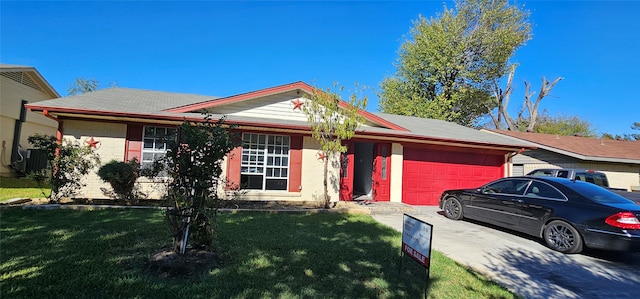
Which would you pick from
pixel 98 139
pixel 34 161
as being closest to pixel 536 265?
pixel 98 139

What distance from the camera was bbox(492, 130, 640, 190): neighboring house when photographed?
15.1m

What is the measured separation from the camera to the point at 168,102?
12.0 m

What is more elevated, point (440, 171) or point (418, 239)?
point (440, 171)

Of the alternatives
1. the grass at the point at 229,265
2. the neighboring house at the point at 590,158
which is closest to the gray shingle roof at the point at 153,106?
the grass at the point at 229,265

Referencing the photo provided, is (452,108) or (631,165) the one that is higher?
(452,108)

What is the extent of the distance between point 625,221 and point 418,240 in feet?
14.3

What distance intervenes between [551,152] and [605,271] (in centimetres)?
1319

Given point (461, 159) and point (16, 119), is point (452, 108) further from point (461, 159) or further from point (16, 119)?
point (16, 119)

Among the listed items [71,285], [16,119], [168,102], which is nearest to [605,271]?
[71,285]

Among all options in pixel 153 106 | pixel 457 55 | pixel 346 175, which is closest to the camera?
pixel 153 106

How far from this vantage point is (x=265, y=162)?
35.9ft

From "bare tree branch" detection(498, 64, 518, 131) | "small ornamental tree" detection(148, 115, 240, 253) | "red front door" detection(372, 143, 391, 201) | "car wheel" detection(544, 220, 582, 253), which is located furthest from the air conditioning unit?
"bare tree branch" detection(498, 64, 518, 131)

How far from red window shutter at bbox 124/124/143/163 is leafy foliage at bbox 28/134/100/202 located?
1.06 meters

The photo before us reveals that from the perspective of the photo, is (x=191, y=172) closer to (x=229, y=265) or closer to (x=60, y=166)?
(x=229, y=265)
